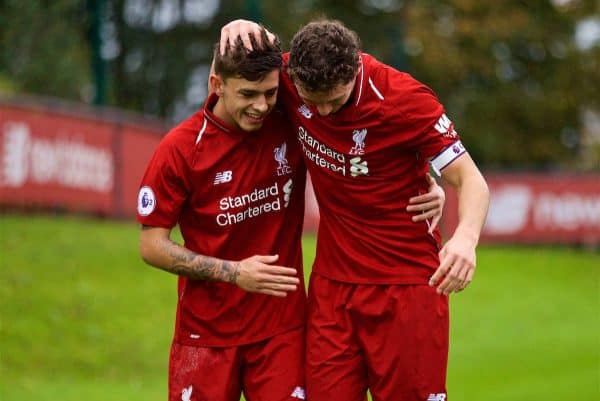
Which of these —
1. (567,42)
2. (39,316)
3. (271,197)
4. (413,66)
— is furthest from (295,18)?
(271,197)

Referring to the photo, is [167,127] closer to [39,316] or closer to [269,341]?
[39,316]

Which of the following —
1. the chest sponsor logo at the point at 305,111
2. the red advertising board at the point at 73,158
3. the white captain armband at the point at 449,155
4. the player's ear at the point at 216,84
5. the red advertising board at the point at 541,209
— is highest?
the player's ear at the point at 216,84

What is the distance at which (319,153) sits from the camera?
5988 mm

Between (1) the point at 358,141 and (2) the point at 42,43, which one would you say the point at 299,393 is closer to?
(1) the point at 358,141

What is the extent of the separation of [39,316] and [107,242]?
3.69 meters

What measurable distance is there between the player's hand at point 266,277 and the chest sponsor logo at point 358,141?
0.69 meters

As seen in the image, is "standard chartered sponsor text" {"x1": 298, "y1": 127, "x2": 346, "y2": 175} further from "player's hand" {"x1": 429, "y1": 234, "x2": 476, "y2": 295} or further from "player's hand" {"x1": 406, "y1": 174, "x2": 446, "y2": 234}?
"player's hand" {"x1": 429, "y1": 234, "x2": 476, "y2": 295}

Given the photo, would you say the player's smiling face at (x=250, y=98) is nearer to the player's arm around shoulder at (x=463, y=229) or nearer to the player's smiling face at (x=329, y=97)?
the player's smiling face at (x=329, y=97)

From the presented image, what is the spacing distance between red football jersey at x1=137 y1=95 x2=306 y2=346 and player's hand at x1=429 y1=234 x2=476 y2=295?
119 centimetres

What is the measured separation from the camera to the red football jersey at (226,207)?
19.8 feet

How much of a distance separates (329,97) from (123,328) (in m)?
9.53

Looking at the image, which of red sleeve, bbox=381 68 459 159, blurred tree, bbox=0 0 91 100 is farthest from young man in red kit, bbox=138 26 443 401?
blurred tree, bbox=0 0 91 100

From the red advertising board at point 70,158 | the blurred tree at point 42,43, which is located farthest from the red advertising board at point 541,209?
the blurred tree at point 42,43

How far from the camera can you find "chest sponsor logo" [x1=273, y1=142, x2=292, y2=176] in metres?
6.22
